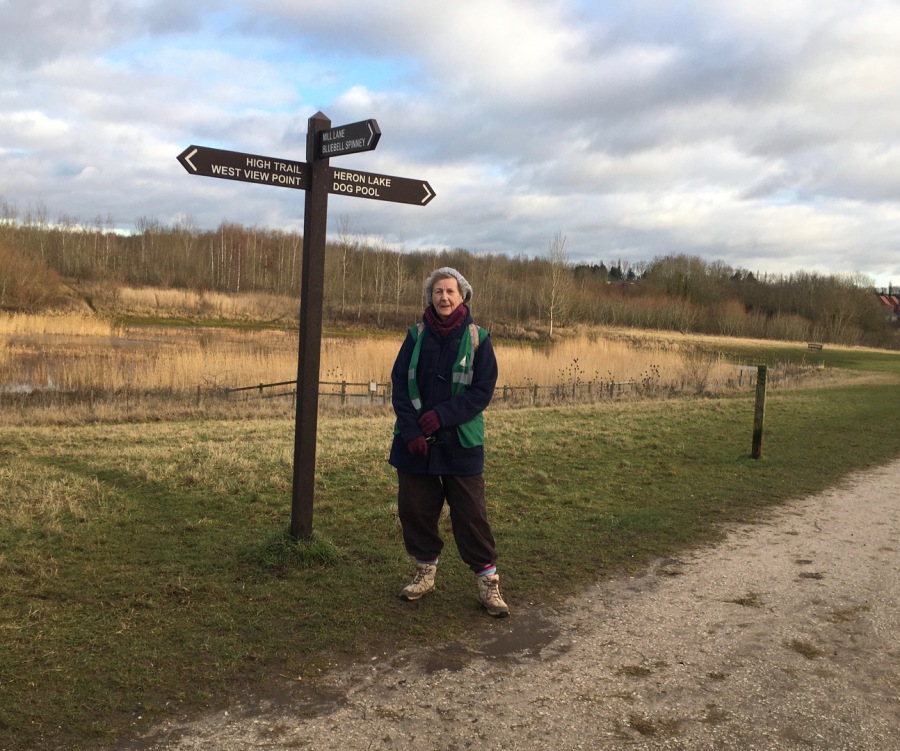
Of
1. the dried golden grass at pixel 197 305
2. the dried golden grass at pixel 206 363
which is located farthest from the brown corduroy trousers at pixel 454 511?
the dried golden grass at pixel 197 305

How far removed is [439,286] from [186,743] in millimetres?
2610

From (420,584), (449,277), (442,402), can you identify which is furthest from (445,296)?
(420,584)

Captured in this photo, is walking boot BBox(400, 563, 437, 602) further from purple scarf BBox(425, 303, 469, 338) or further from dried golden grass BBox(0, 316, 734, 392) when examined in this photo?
dried golden grass BBox(0, 316, 734, 392)

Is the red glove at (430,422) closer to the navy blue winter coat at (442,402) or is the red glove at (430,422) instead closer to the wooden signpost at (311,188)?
the navy blue winter coat at (442,402)

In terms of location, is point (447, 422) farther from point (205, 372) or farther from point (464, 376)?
point (205, 372)

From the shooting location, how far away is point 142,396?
17344mm

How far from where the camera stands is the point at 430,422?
4.25 meters

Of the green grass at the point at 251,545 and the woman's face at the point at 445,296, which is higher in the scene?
the woman's face at the point at 445,296

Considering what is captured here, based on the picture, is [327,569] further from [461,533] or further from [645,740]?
[645,740]

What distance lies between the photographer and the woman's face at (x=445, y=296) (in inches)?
171

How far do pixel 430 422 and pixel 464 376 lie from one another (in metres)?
0.34

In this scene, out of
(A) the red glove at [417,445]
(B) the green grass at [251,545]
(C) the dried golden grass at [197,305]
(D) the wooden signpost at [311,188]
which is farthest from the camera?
(C) the dried golden grass at [197,305]

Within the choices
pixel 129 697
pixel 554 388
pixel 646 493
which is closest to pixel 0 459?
pixel 129 697

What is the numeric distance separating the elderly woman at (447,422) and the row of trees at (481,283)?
4995cm
